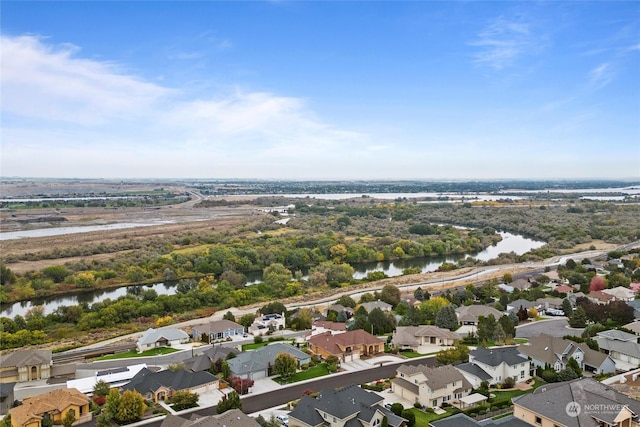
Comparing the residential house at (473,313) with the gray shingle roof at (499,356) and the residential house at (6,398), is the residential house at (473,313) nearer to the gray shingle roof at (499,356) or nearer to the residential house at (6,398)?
the gray shingle roof at (499,356)

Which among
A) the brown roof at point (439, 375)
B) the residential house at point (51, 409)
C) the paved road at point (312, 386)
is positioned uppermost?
the brown roof at point (439, 375)

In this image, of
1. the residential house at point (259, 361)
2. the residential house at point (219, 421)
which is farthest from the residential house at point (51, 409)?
the residential house at point (259, 361)

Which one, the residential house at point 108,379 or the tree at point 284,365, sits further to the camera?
the tree at point 284,365

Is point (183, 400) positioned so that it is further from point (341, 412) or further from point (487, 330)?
point (487, 330)

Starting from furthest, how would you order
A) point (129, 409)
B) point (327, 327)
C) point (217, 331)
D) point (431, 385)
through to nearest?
point (327, 327), point (217, 331), point (431, 385), point (129, 409)

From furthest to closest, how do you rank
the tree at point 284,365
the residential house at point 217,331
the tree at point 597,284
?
the tree at point 597,284
the residential house at point 217,331
the tree at point 284,365

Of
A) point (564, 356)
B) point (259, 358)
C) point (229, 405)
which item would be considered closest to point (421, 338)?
point (564, 356)

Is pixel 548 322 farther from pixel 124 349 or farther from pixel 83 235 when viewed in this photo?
pixel 83 235
